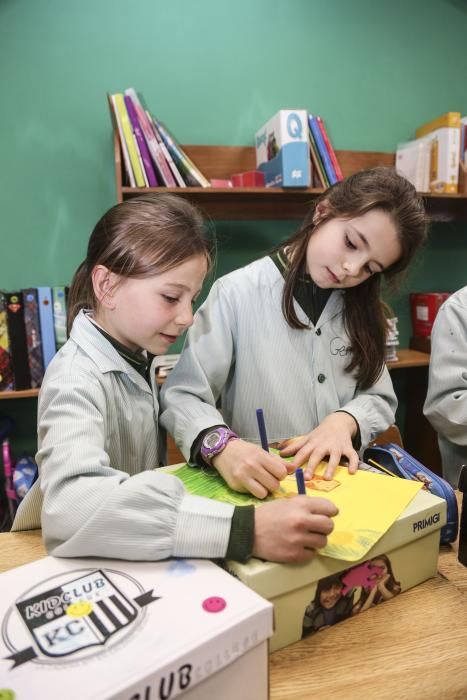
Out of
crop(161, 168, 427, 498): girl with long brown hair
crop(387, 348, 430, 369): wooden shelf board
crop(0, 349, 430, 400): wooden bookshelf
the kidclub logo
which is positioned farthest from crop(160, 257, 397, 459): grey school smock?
crop(387, 348, 430, 369): wooden shelf board

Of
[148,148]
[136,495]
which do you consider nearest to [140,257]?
[136,495]

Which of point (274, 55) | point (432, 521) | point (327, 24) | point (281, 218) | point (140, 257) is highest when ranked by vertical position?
point (327, 24)

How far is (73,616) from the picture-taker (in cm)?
41

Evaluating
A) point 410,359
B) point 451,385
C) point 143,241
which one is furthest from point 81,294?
point 410,359

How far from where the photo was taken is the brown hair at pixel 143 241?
2.63ft

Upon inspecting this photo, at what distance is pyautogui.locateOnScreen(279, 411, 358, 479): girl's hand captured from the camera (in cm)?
73

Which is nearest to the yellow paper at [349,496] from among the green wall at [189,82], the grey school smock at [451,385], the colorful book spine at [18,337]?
the grey school smock at [451,385]

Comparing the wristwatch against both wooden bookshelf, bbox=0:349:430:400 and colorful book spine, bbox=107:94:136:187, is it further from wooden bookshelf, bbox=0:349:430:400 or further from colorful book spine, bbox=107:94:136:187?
colorful book spine, bbox=107:94:136:187

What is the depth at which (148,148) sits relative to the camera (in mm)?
1765

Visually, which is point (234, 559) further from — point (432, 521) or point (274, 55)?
point (274, 55)

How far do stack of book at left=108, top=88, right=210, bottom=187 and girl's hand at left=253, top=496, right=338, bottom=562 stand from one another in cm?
152

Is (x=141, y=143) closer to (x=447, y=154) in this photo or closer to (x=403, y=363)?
(x=447, y=154)

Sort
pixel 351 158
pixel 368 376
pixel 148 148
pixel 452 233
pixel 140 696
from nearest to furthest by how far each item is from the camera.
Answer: pixel 140 696 < pixel 368 376 < pixel 148 148 < pixel 351 158 < pixel 452 233

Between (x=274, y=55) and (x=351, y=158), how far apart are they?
0.59 m
